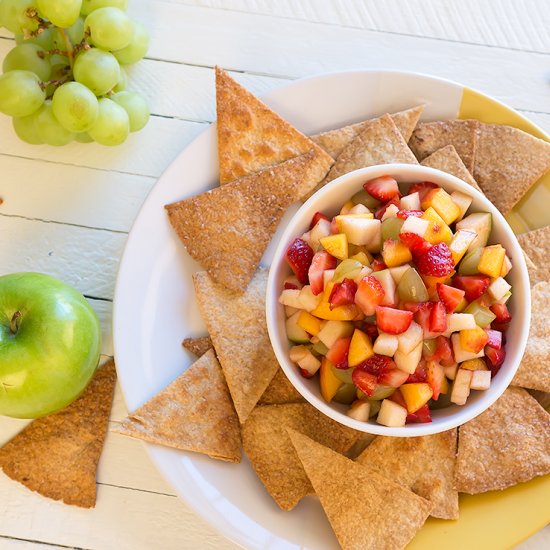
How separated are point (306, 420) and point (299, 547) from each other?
30cm

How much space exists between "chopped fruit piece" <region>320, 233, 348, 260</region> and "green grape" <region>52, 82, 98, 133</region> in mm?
678

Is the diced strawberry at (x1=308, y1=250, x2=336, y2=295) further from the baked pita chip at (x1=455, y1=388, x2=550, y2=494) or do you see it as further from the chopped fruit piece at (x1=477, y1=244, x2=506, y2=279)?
the baked pita chip at (x1=455, y1=388, x2=550, y2=494)

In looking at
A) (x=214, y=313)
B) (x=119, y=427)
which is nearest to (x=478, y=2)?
(x=214, y=313)

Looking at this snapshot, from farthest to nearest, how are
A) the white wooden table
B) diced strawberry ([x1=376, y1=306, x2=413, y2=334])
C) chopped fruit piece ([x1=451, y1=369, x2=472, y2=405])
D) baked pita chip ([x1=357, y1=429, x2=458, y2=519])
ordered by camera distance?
the white wooden table → baked pita chip ([x1=357, y1=429, x2=458, y2=519]) → chopped fruit piece ([x1=451, y1=369, x2=472, y2=405]) → diced strawberry ([x1=376, y1=306, x2=413, y2=334])

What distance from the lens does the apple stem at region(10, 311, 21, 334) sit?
1811 mm

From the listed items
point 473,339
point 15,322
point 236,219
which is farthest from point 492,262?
point 15,322

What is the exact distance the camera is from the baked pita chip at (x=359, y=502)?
5.77 ft

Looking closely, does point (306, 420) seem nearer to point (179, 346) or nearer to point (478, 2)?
point (179, 346)

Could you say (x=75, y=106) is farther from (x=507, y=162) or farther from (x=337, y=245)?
(x=507, y=162)

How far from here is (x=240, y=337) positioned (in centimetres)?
186

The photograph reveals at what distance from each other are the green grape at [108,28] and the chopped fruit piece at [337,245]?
752 mm

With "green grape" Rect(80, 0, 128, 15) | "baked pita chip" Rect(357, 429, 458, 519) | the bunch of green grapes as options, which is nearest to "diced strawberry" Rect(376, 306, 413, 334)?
"baked pita chip" Rect(357, 429, 458, 519)

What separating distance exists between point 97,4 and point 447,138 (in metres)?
0.95

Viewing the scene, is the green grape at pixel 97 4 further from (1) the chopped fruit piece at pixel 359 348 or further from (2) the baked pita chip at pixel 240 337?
(1) the chopped fruit piece at pixel 359 348
